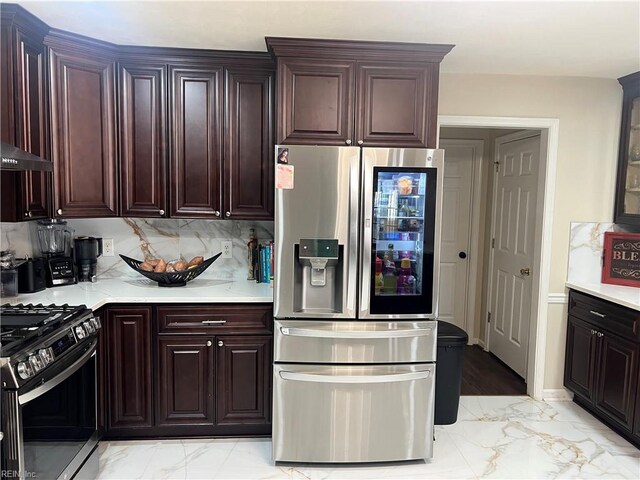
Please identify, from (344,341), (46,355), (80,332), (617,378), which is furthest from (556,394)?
(46,355)

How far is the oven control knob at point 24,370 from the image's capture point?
5.75 ft

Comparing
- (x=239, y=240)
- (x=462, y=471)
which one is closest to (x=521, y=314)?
(x=462, y=471)

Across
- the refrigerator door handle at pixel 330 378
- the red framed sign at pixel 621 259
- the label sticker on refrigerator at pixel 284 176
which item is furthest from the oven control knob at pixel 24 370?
the red framed sign at pixel 621 259

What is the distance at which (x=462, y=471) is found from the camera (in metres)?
2.64

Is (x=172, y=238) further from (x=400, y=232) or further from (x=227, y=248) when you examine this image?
(x=400, y=232)

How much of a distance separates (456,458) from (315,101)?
2216 millimetres

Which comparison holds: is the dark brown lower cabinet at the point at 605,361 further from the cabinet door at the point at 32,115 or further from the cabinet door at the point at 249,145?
the cabinet door at the point at 32,115

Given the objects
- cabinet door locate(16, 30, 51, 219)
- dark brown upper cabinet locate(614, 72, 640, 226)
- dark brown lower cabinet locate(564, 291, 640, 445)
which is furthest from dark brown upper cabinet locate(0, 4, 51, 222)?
dark brown upper cabinet locate(614, 72, 640, 226)

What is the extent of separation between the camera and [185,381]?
9.18ft

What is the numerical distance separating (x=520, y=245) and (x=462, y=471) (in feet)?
6.60

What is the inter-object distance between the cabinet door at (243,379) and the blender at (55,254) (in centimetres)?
111

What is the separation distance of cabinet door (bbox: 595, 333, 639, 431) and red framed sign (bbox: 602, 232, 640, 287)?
20.4 inches

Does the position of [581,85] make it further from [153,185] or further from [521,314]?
[153,185]

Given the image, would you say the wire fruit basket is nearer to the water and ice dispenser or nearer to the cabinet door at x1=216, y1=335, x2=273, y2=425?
the cabinet door at x1=216, y1=335, x2=273, y2=425
